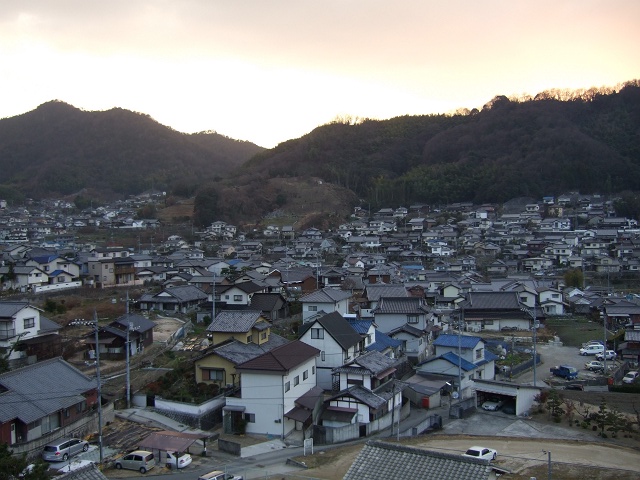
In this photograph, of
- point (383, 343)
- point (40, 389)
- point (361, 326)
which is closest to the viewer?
point (40, 389)

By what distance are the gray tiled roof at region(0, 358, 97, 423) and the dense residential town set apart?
4cm

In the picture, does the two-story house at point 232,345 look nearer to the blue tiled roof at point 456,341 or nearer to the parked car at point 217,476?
the parked car at point 217,476

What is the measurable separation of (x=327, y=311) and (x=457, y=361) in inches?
243

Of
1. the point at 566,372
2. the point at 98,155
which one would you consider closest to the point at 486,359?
the point at 566,372

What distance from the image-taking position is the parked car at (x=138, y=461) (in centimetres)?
1238

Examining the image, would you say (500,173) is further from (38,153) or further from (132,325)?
(38,153)

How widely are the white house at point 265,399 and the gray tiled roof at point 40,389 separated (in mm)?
4073

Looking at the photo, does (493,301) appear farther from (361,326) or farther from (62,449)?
(62,449)

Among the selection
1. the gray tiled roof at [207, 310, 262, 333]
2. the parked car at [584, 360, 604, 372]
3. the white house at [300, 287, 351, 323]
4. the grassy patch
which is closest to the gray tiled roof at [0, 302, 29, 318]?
the gray tiled roof at [207, 310, 262, 333]

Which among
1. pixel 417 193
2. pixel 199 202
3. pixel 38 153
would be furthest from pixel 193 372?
pixel 38 153

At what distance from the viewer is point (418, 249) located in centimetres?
5397

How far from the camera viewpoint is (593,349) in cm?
2466

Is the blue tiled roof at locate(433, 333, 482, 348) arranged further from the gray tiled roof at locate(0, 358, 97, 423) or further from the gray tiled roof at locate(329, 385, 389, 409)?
the gray tiled roof at locate(0, 358, 97, 423)

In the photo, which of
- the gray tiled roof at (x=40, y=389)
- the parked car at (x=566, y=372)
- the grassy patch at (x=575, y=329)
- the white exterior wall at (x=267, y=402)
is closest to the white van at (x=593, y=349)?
the grassy patch at (x=575, y=329)
